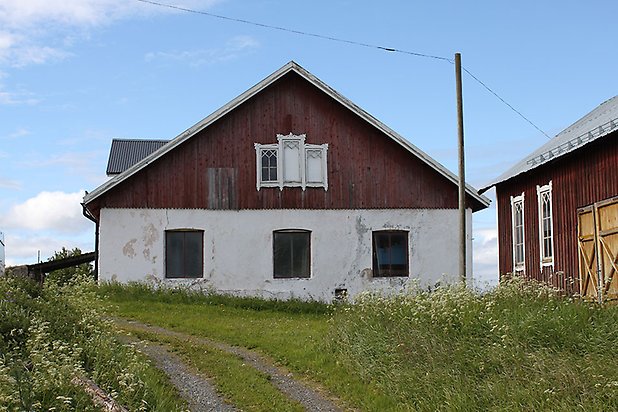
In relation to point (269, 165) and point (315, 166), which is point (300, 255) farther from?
point (269, 165)

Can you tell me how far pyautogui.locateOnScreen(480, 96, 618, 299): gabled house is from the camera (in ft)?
58.8

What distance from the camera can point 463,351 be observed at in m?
11.5

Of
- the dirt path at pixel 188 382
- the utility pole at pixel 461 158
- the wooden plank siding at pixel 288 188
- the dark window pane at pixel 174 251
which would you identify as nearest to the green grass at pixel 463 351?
the dirt path at pixel 188 382

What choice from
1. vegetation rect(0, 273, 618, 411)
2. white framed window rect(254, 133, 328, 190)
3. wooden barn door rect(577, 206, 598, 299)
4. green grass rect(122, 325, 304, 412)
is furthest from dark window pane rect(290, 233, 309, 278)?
green grass rect(122, 325, 304, 412)

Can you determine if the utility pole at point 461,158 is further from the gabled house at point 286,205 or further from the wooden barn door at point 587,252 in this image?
the gabled house at point 286,205

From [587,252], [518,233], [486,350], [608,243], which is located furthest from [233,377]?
[518,233]

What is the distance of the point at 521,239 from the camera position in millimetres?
23438

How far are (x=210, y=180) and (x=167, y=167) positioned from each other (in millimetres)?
1331

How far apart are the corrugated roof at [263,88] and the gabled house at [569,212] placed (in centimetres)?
183

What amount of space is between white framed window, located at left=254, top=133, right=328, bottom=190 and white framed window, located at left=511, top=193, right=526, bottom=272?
5699 mm

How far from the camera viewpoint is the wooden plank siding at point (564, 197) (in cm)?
1814

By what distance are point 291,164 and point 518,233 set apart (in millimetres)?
7061

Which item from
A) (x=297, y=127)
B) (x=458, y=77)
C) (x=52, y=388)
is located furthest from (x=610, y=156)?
(x=52, y=388)

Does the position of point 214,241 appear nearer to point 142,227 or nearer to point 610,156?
point 142,227
